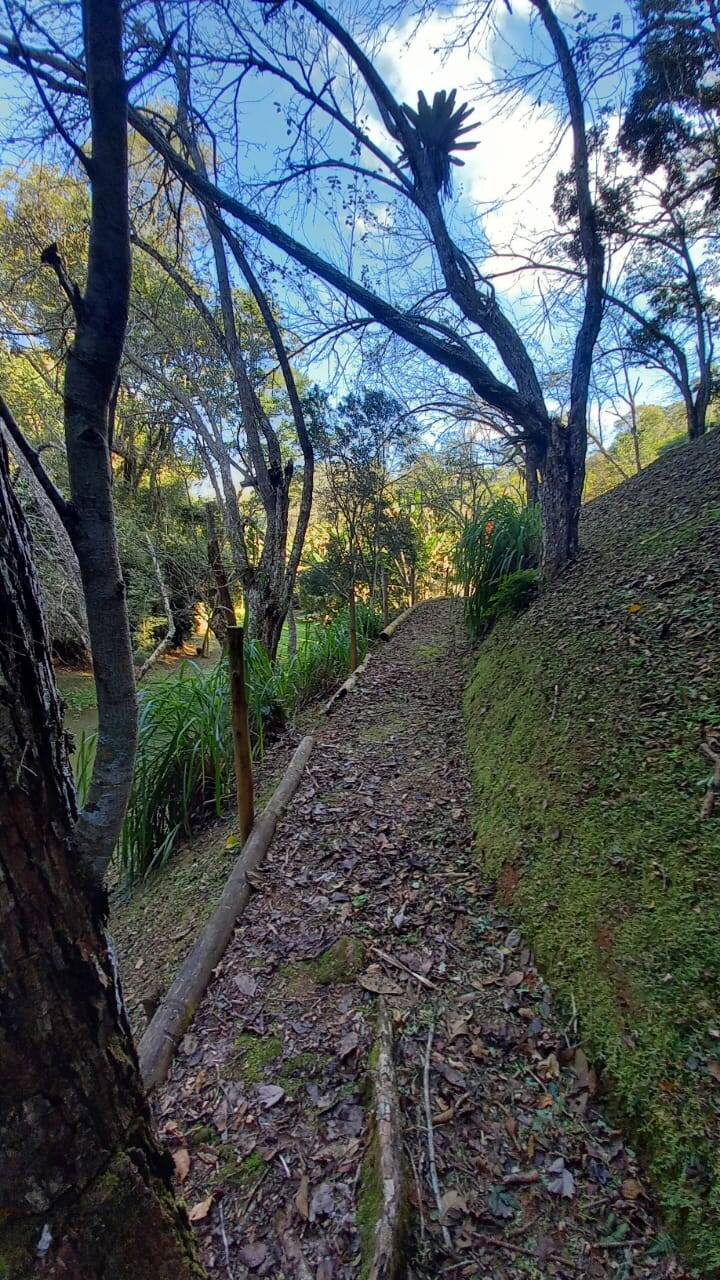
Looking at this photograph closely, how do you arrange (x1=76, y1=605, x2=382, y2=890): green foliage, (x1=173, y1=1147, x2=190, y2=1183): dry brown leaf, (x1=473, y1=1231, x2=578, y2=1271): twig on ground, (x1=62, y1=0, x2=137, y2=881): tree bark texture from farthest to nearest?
1. (x1=76, y1=605, x2=382, y2=890): green foliage
2. (x1=173, y1=1147, x2=190, y2=1183): dry brown leaf
3. (x1=473, y1=1231, x2=578, y2=1271): twig on ground
4. (x1=62, y1=0, x2=137, y2=881): tree bark texture

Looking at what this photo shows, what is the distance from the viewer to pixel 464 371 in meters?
3.58

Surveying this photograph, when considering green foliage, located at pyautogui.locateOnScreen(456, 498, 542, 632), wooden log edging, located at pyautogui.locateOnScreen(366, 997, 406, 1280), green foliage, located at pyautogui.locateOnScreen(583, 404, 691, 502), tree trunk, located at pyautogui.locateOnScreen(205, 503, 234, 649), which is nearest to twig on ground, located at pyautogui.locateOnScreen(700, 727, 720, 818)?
wooden log edging, located at pyautogui.locateOnScreen(366, 997, 406, 1280)

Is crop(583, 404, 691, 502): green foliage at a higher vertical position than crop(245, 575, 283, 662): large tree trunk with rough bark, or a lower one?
higher

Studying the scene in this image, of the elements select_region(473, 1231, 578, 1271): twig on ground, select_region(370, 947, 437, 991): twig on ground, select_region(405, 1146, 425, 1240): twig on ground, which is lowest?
select_region(473, 1231, 578, 1271): twig on ground

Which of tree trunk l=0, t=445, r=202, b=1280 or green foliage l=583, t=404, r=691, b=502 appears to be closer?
tree trunk l=0, t=445, r=202, b=1280

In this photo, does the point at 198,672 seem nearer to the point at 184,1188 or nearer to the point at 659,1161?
the point at 184,1188

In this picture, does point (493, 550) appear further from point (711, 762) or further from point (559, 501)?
point (711, 762)

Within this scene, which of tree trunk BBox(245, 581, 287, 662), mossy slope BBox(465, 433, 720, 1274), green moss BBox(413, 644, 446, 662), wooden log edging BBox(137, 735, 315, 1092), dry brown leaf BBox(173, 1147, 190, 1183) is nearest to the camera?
mossy slope BBox(465, 433, 720, 1274)

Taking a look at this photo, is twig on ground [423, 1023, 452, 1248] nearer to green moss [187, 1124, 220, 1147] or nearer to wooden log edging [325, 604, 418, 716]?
green moss [187, 1124, 220, 1147]

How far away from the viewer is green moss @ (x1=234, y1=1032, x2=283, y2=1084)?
4.70 feet

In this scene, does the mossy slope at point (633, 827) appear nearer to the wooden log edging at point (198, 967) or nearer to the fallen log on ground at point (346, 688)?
the wooden log edging at point (198, 967)

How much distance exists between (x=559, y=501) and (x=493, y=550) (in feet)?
2.60

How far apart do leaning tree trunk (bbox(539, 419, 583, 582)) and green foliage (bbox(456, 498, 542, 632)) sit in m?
0.44

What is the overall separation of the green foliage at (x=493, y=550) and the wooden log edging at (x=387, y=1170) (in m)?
3.49
